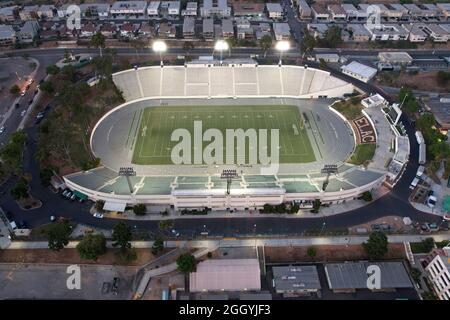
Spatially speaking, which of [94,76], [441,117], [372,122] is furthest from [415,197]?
[94,76]

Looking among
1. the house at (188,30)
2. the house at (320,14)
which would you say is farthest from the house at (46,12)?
the house at (320,14)

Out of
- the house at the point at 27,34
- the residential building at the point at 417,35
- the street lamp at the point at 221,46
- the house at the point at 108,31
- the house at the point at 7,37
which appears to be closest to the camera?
the street lamp at the point at 221,46

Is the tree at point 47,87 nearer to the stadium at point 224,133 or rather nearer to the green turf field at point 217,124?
the stadium at point 224,133

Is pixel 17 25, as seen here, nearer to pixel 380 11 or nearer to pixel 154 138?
pixel 154 138

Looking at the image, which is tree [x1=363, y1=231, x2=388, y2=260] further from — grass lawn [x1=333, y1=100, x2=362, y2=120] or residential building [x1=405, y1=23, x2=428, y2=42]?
residential building [x1=405, y1=23, x2=428, y2=42]

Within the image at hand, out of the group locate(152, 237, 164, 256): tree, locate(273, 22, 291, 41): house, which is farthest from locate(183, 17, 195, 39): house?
locate(152, 237, 164, 256): tree

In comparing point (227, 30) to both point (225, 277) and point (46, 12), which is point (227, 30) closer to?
point (46, 12)
